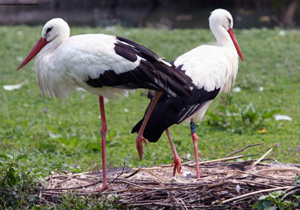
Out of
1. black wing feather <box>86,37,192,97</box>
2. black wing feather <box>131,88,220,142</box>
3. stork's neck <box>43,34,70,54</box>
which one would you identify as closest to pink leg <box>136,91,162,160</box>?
black wing feather <box>131,88,220,142</box>

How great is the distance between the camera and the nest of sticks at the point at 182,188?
4582 millimetres

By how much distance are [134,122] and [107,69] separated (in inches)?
132

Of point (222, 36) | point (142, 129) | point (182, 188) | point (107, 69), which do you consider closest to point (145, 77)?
point (107, 69)

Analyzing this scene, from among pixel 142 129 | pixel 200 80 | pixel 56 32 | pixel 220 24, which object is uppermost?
pixel 220 24

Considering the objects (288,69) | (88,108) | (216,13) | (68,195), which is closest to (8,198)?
(68,195)

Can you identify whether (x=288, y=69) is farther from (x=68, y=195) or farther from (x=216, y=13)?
(x=68, y=195)

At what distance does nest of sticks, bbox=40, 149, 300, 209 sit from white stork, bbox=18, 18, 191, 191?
0.26 m

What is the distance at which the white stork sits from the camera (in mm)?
4970

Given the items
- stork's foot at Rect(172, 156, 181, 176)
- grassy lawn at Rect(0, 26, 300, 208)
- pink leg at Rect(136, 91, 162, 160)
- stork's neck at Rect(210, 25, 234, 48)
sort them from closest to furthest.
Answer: pink leg at Rect(136, 91, 162, 160), stork's foot at Rect(172, 156, 181, 176), stork's neck at Rect(210, 25, 234, 48), grassy lawn at Rect(0, 26, 300, 208)

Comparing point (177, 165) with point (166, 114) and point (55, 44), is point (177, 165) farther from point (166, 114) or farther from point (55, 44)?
point (55, 44)

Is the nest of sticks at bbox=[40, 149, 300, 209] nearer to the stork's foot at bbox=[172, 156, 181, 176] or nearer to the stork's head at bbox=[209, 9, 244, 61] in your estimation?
the stork's foot at bbox=[172, 156, 181, 176]

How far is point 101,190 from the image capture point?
4980mm

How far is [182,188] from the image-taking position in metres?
4.71

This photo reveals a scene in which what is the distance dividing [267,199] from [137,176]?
1.51 metres
